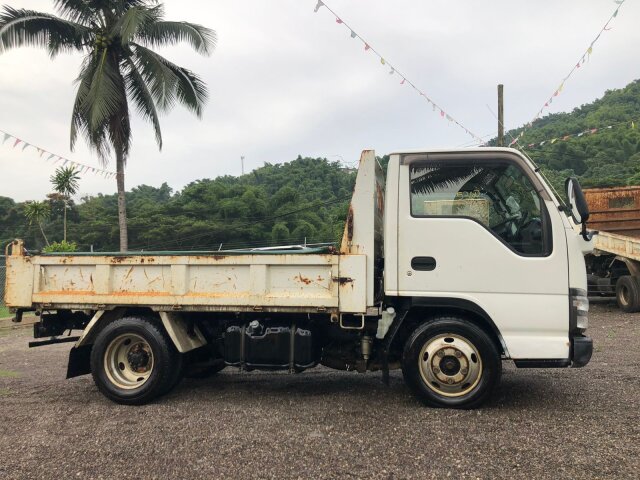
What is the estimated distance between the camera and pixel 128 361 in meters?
4.96

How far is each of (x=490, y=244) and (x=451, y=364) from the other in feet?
3.55

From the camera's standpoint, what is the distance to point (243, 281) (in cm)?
462

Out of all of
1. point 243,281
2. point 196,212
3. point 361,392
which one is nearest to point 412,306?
point 361,392

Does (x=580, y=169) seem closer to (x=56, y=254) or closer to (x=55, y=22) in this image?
(x=55, y=22)

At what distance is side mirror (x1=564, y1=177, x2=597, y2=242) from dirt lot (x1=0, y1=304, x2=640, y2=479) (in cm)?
155

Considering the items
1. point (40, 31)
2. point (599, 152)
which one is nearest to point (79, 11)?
point (40, 31)

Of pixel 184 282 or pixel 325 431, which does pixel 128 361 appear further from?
pixel 325 431

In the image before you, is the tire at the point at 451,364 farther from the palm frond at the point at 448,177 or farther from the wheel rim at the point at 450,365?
the palm frond at the point at 448,177

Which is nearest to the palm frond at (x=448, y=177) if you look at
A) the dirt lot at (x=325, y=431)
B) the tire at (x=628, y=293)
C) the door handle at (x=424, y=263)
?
the door handle at (x=424, y=263)

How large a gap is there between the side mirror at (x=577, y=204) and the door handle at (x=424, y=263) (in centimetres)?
122

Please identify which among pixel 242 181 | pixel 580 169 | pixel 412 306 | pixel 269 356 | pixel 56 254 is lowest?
pixel 269 356

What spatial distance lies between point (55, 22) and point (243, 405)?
15629 mm

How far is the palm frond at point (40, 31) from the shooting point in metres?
14.5

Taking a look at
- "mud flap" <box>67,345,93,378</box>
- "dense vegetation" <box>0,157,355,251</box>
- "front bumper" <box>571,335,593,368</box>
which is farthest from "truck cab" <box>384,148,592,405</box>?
"dense vegetation" <box>0,157,355,251</box>
